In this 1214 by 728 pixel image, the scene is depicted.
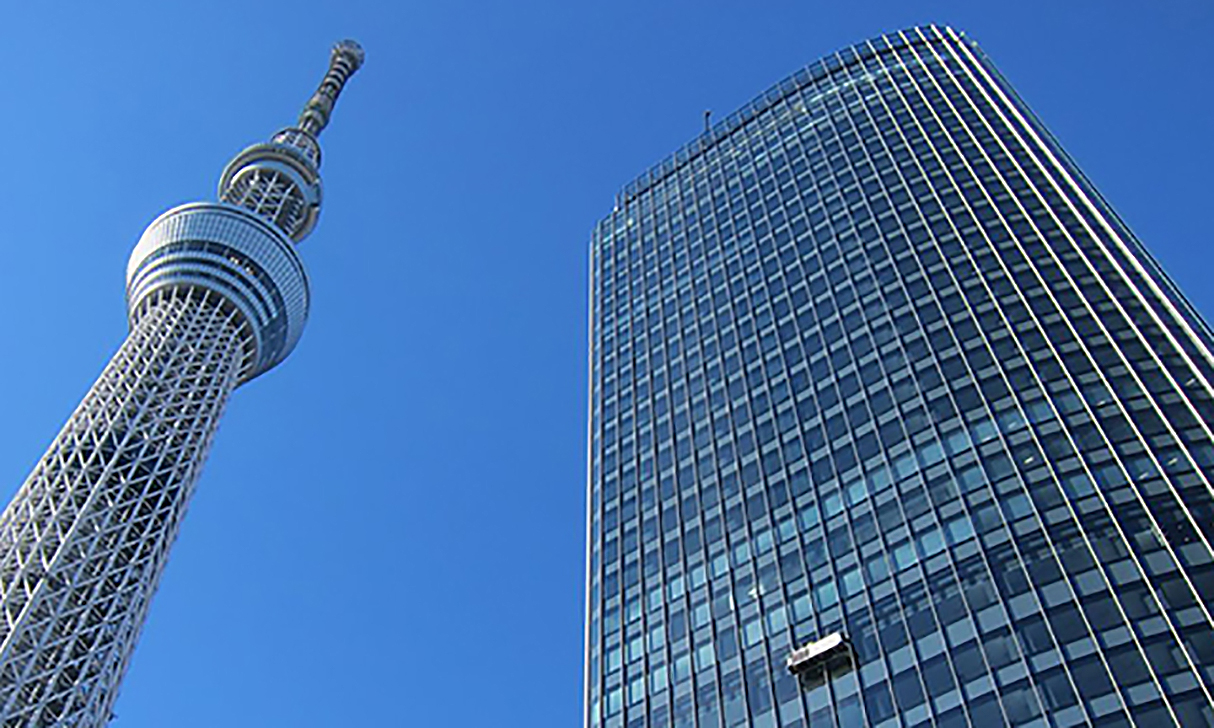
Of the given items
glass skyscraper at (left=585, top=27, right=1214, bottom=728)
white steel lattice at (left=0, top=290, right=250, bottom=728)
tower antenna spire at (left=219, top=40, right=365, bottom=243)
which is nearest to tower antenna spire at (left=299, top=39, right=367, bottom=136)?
tower antenna spire at (left=219, top=40, right=365, bottom=243)

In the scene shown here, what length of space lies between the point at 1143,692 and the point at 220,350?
86419 millimetres

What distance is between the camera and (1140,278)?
223ft

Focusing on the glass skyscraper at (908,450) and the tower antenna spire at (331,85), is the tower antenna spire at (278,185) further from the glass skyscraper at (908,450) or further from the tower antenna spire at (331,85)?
the glass skyscraper at (908,450)

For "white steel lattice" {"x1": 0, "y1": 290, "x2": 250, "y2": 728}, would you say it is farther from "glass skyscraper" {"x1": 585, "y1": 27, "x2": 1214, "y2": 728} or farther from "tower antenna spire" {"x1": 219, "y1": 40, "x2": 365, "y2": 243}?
"glass skyscraper" {"x1": 585, "y1": 27, "x2": 1214, "y2": 728}

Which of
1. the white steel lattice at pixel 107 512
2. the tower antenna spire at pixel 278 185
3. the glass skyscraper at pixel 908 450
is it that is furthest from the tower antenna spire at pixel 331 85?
the glass skyscraper at pixel 908 450

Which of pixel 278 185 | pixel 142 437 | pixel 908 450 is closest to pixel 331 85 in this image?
pixel 278 185

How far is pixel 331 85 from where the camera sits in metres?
166

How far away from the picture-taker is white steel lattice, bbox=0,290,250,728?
74.5 metres

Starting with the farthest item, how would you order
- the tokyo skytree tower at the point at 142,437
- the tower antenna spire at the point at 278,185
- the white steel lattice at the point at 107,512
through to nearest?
1. the tower antenna spire at the point at 278,185
2. the tokyo skytree tower at the point at 142,437
3. the white steel lattice at the point at 107,512

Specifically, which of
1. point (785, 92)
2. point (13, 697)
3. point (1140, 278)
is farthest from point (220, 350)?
point (1140, 278)

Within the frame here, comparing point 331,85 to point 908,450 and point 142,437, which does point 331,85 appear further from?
point 908,450

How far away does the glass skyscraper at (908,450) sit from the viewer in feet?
166

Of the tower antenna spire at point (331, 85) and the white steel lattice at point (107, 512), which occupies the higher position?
the tower antenna spire at point (331, 85)

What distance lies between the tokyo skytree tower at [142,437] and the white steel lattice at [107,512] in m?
0.11
